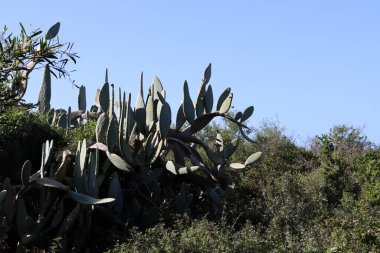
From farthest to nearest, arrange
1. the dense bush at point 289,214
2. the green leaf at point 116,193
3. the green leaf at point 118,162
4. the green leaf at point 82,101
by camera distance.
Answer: the green leaf at point 82,101 → the green leaf at point 118,162 → the green leaf at point 116,193 → the dense bush at point 289,214

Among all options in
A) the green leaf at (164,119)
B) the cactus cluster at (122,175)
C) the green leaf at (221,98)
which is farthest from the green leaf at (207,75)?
the green leaf at (164,119)

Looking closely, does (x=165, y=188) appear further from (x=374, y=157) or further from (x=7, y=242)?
(x=374, y=157)

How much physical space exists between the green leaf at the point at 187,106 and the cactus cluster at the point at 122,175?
0.06 feet

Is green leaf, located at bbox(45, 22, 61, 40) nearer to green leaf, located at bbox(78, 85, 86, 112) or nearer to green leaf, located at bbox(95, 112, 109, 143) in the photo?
green leaf, located at bbox(95, 112, 109, 143)

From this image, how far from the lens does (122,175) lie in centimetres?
1269

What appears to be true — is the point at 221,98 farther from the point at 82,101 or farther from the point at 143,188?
the point at 82,101

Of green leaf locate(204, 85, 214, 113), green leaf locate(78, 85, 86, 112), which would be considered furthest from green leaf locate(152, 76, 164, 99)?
green leaf locate(78, 85, 86, 112)

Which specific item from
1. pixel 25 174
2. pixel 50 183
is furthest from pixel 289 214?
pixel 25 174

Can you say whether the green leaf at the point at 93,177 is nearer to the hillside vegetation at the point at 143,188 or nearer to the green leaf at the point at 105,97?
the hillside vegetation at the point at 143,188

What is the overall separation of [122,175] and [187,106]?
1663mm

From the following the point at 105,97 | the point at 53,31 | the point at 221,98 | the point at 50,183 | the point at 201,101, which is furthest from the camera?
the point at 221,98

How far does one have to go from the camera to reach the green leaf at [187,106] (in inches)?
517

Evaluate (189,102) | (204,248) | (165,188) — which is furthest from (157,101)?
(204,248)

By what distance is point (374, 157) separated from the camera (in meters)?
17.7
